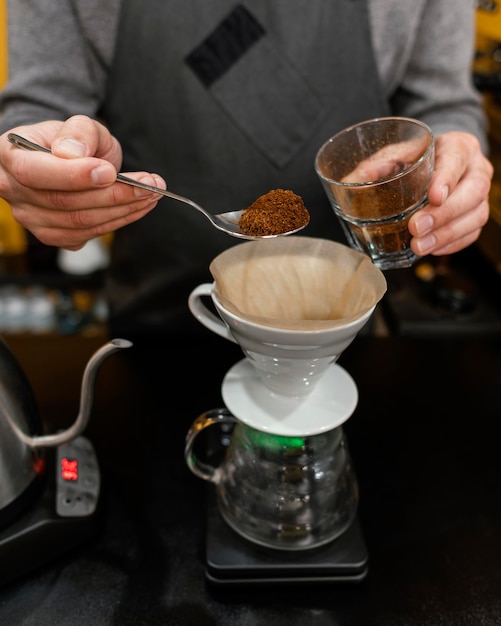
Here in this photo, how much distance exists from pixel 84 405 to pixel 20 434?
0.27 feet

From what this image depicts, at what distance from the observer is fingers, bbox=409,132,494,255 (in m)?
0.64

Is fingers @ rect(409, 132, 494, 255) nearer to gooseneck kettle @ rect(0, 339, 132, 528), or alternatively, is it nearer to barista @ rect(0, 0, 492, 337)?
barista @ rect(0, 0, 492, 337)

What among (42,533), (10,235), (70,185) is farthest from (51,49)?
(10,235)

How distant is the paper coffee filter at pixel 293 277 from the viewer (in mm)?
613

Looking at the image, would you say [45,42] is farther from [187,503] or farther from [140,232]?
[187,503]

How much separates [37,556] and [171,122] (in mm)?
712

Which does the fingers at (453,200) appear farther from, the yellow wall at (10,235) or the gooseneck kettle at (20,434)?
the yellow wall at (10,235)

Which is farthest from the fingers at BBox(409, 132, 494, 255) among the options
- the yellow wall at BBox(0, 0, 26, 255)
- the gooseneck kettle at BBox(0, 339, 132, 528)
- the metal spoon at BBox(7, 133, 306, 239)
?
the yellow wall at BBox(0, 0, 26, 255)

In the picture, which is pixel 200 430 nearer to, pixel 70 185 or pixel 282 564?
pixel 282 564

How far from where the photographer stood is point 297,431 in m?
0.61

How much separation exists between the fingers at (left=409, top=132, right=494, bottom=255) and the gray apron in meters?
0.25

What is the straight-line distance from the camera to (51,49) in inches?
38.2

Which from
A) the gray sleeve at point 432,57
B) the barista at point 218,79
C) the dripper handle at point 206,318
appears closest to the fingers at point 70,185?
the dripper handle at point 206,318

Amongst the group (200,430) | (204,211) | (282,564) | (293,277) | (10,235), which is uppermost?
(204,211)
